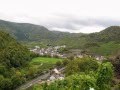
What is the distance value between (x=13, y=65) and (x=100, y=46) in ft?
284

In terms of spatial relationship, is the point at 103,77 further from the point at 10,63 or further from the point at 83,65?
the point at 10,63

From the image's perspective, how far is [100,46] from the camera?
636 ft

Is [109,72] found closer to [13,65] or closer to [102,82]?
[102,82]

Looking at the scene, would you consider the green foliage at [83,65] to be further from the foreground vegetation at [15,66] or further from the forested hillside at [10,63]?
the foreground vegetation at [15,66]

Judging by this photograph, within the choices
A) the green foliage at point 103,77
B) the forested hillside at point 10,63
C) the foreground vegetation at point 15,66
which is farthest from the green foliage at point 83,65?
the green foliage at point 103,77

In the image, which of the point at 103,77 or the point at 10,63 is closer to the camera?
the point at 103,77

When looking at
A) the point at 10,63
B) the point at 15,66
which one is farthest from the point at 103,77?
the point at 15,66

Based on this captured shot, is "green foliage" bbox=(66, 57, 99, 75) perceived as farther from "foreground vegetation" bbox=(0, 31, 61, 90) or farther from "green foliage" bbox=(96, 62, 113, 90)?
"green foliage" bbox=(96, 62, 113, 90)

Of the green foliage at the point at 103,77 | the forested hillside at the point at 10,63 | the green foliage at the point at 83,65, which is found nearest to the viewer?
the green foliage at the point at 103,77

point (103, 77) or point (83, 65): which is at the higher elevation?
point (103, 77)

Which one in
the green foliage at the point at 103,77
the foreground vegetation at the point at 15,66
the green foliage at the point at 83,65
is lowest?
the foreground vegetation at the point at 15,66

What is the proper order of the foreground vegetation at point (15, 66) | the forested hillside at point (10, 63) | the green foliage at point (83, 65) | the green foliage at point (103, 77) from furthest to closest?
the foreground vegetation at point (15, 66), the forested hillside at point (10, 63), the green foliage at point (83, 65), the green foliage at point (103, 77)

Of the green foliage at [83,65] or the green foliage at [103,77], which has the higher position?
the green foliage at [103,77]

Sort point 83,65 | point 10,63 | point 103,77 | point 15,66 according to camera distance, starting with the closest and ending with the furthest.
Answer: point 103,77 → point 83,65 → point 10,63 → point 15,66
